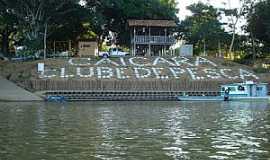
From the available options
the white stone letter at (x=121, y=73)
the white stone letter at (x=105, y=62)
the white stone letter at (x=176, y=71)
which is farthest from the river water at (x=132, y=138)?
the white stone letter at (x=105, y=62)

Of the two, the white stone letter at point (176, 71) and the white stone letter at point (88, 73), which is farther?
the white stone letter at point (176, 71)

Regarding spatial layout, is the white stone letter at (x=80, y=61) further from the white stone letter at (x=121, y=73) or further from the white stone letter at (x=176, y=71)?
the white stone letter at (x=176, y=71)

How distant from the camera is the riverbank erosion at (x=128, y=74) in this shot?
62.0 m

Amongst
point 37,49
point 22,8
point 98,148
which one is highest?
point 22,8

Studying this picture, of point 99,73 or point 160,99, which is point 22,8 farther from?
point 160,99

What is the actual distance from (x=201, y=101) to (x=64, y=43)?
36.1 meters

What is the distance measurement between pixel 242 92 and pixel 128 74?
13.2 m

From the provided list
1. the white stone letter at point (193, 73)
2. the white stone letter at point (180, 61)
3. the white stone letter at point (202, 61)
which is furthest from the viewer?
the white stone letter at point (202, 61)

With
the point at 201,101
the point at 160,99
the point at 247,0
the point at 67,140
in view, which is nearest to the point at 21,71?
the point at 160,99

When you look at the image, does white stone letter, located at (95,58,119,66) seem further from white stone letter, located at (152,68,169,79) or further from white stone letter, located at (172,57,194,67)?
white stone letter, located at (172,57,194,67)

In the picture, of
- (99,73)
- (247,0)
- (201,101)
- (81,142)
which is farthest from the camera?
(247,0)

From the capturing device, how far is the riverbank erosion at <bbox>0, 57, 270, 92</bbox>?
62000 mm

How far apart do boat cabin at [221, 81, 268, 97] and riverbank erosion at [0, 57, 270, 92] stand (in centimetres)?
271

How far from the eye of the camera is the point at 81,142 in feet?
72.8
